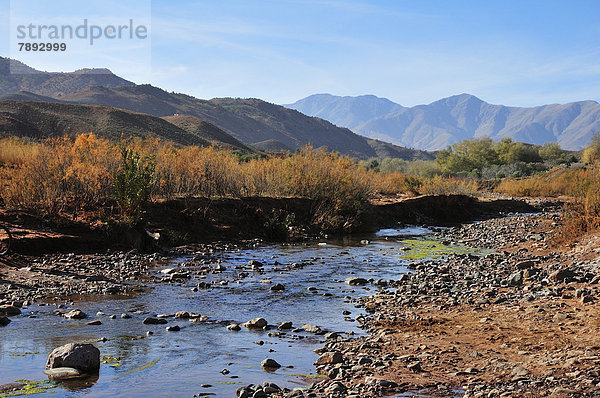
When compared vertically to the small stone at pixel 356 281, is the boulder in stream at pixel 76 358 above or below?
above

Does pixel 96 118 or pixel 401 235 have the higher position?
pixel 96 118

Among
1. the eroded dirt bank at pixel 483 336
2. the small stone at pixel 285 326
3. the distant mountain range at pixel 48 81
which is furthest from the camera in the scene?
the distant mountain range at pixel 48 81

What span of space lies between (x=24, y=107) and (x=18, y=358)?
2203 inches

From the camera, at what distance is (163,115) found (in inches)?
3858

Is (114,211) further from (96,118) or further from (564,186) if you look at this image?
(96,118)

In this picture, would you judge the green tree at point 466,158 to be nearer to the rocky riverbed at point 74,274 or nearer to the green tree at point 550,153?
the green tree at point 550,153

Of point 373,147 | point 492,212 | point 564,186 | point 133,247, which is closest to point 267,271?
point 133,247

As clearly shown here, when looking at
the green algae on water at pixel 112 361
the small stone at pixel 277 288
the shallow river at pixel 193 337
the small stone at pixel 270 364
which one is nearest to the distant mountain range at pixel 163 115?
the shallow river at pixel 193 337

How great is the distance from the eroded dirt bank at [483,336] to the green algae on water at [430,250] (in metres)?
3.22

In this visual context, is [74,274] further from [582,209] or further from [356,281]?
[582,209]

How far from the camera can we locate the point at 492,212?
27.7 meters

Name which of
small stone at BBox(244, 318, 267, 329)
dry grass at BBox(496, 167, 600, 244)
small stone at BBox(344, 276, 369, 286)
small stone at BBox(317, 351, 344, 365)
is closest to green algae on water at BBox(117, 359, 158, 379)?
small stone at BBox(244, 318, 267, 329)

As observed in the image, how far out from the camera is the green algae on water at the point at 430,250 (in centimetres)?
1414

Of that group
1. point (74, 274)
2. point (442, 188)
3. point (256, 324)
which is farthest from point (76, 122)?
point (256, 324)
